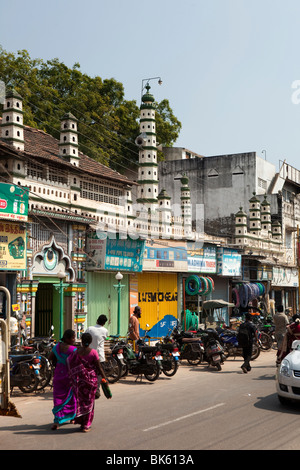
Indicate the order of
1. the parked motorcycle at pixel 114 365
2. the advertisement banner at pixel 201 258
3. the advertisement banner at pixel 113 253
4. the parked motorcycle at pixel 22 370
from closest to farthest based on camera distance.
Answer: the parked motorcycle at pixel 22 370 → the parked motorcycle at pixel 114 365 → the advertisement banner at pixel 113 253 → the advertisement banner at pixel 201 258

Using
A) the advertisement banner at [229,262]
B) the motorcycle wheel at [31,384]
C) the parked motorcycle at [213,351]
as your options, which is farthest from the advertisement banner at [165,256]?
the motorcycle wheel at [31,384]

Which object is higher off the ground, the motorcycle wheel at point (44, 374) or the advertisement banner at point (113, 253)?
the advertisement banner at point (113, 253)

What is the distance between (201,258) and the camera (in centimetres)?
2672

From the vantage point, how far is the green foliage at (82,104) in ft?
118

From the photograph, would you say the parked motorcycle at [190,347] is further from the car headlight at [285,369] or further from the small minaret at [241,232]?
the small minaret at [241,232]

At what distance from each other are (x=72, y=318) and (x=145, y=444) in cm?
1134

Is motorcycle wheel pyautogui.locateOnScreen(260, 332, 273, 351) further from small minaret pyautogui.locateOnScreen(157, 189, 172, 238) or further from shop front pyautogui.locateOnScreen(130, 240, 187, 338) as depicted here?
small minaret pyautogui.locateOnScreen(157, 189, 172, 238)

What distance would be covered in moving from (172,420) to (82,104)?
3181 centimetres

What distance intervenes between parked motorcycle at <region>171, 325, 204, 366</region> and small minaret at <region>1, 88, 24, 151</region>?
7.68 m

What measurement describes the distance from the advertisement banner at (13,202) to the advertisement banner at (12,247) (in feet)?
0.88

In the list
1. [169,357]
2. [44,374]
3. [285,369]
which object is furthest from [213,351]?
[285,369]

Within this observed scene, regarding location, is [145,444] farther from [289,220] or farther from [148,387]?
[289,220]

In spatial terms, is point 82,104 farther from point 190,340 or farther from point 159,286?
point 190,340

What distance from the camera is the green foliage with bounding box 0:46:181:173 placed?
35.9m
